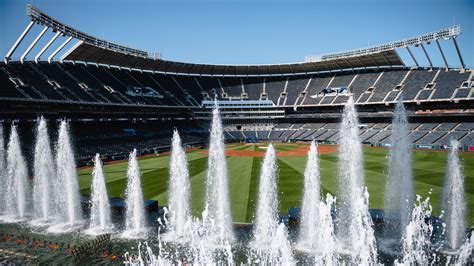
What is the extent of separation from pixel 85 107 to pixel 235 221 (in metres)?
53.2

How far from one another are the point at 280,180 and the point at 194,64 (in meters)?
68.0

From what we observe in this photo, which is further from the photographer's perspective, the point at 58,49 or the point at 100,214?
the point at 58,49

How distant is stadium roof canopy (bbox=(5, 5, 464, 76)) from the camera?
61.0 m

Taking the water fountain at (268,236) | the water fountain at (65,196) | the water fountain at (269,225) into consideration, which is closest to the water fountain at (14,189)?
the water fountain at (269,225)

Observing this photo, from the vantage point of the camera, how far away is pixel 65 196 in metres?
24.5

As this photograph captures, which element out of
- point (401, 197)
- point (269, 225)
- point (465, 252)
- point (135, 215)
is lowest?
point (465, 252)

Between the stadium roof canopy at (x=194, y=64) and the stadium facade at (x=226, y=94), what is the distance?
24cm

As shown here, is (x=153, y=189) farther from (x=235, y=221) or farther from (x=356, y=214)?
(x=356, y=214)

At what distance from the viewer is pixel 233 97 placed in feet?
324

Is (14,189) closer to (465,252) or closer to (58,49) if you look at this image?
(465,252)

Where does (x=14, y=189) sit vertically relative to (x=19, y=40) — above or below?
below

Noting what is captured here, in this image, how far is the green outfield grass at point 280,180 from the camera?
25722 millimetres

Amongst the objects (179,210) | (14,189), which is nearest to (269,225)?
(179,210)

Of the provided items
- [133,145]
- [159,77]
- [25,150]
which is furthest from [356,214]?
[159,77]
